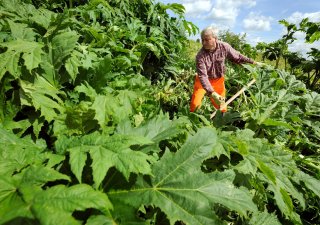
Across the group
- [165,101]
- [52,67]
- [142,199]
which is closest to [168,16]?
[165,101]

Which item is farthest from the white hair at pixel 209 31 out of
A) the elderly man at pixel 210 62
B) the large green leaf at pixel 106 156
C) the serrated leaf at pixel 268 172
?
the large green leaf at pixel 106 156

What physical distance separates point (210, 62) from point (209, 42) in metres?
0.30

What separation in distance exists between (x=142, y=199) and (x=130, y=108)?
89 centimetres

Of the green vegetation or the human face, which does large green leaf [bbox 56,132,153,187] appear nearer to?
the green vegetation

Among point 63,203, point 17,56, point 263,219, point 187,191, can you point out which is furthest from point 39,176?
point 263,219

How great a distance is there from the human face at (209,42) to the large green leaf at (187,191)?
3.14m

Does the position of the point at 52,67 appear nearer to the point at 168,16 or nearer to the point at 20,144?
the point at 20,144

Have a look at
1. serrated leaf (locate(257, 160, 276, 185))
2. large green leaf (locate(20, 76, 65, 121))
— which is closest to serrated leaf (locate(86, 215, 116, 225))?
large green leaf (locate(20, 76, 65, 121))

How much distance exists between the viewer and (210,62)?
4703mm

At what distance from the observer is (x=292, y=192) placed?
2195 millimetres

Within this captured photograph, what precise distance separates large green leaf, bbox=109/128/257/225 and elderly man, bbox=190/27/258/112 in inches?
109

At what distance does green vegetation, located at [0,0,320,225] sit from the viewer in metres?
1.39

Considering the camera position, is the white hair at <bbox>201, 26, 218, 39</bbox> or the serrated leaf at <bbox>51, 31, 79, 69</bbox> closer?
the serrated leaf at <bbox>51, 31, 79, 69</bbox>

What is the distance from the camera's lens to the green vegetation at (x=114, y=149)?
1390 millimetres
